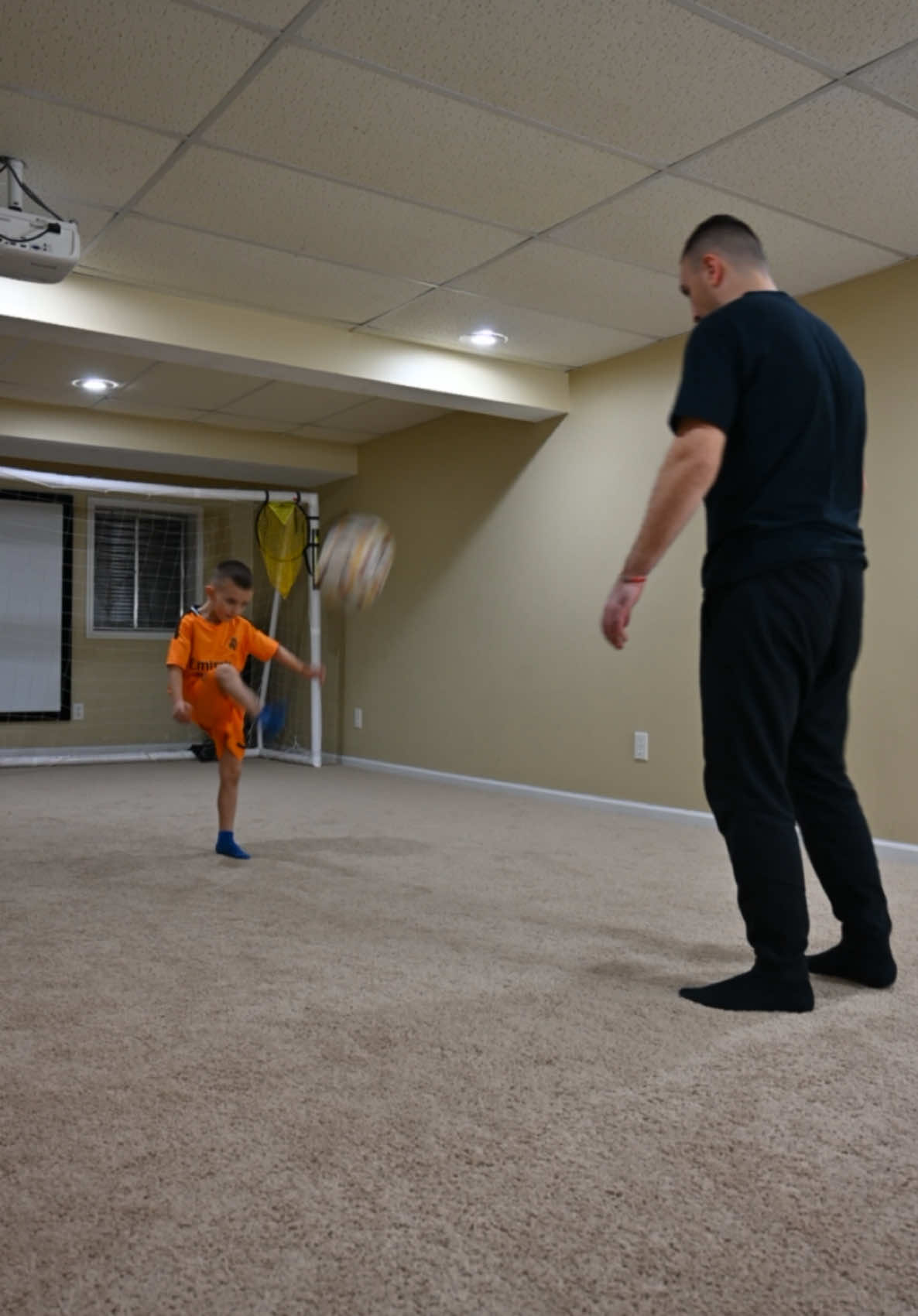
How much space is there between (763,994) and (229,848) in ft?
7.17

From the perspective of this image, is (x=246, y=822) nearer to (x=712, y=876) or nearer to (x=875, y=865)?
(x=712, y=876)

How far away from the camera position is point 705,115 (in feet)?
9.66

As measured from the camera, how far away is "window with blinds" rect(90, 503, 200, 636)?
771cm

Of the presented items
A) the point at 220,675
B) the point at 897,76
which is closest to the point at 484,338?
the point at 220,675

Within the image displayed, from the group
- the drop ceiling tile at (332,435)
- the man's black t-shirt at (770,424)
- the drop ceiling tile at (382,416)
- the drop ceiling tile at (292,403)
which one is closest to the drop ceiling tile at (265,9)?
the man's black t-shirt at (770,424)

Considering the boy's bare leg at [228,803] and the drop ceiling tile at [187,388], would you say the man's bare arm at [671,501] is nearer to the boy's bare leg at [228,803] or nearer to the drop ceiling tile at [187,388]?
the boy's bare leg at [228,803]

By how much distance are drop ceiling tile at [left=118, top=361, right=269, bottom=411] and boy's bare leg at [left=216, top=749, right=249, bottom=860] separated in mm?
2515

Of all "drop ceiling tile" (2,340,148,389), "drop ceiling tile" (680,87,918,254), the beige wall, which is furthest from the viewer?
"drop ceiling tile" (2,340,148,389)

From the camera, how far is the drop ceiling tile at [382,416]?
248 inches

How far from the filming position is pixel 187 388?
597 centimetres

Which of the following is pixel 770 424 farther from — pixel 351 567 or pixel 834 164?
pixel 351 567

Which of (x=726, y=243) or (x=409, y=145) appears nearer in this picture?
(x=726, y=243)

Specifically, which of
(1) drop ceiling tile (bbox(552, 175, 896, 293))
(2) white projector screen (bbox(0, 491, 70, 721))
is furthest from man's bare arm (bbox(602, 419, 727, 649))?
(2) white projector screen (bbox(0, 491, 70, 721))

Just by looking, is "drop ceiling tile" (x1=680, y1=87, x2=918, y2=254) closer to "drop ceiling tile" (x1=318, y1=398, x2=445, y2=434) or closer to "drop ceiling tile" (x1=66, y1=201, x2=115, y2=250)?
"drop ceiling tile" (x1=66, y1=201, x2=115, y2=250)
